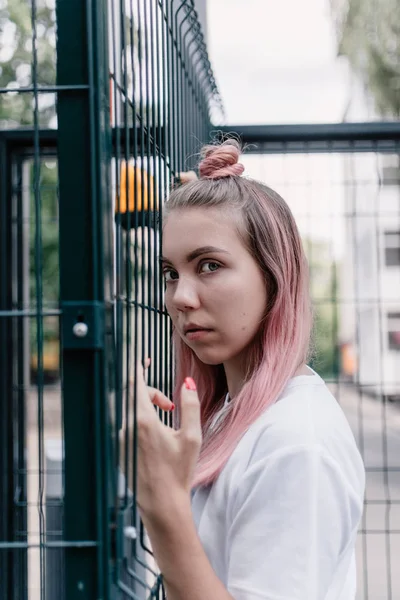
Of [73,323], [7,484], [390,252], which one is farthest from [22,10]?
[73,323]

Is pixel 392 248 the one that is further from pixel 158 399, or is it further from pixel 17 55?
pixel 17 55

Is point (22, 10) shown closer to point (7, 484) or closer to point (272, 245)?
point (7, 484)

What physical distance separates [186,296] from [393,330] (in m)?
2.23

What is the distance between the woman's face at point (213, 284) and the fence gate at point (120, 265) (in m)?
0.07

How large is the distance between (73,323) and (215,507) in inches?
16.3

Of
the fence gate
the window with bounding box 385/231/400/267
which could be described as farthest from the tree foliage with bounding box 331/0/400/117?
the fence gate

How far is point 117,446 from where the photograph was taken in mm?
910

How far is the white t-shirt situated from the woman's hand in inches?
5.2

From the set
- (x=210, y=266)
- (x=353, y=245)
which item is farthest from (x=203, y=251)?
(x=353, y=245)

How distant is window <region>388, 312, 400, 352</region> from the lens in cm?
322

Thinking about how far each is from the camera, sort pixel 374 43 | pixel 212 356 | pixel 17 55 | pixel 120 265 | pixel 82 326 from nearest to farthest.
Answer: pixel 82 326
pixel 120 265
pixel 212 356
pixel 17 55
pixel 374 43

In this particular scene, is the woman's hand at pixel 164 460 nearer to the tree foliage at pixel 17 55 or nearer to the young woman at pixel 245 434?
the young woman at pixel 245 434

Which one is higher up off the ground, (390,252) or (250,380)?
(390,252)

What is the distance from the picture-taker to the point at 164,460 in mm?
930
